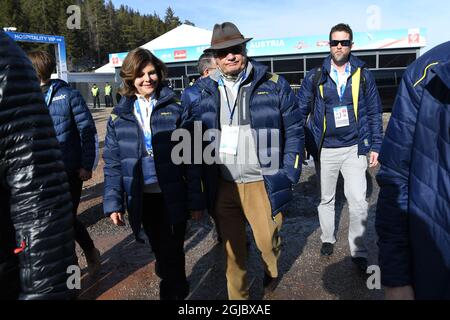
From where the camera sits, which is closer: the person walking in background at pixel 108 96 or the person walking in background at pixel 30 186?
the person walking in background at pixel 30 186

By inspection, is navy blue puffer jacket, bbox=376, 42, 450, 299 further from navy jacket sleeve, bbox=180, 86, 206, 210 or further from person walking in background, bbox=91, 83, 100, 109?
person walking in background, bbox=91, 83, 100, 109

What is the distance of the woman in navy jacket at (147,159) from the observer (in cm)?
285

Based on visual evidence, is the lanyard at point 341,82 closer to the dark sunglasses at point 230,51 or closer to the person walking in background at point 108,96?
the dark sunglasses at point 230,51

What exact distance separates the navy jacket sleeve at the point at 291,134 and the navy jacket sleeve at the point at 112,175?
125 cm

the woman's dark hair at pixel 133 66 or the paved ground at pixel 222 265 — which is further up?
the woman's dark hair at pixel 133 66

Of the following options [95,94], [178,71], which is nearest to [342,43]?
[178,71]

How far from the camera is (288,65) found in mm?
22516

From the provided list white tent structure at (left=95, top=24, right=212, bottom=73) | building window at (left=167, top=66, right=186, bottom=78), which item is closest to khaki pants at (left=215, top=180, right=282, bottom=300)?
building window at (left=167, top=66, right=186, bottom=78)

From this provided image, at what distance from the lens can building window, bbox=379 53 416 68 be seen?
20.0m

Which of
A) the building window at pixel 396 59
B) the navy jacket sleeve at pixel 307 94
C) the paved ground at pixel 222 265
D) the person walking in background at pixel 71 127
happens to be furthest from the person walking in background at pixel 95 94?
the navy jacket sleeve at pixel 307 94

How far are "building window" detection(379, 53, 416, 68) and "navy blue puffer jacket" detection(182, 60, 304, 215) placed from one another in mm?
19559

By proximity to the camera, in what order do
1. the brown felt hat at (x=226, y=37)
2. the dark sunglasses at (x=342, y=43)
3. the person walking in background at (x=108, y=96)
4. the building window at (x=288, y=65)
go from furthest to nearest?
1. the person walking in background at (x=108, y=96)
2. the building window at (x=288, y=65)
3. the dark sunglasses at (x=342, y=43)
4. the brown felt hat at (x=226, y=37)

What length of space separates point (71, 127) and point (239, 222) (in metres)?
1.77

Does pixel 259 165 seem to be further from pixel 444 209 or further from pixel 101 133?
pixel 101 133
